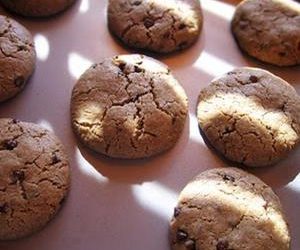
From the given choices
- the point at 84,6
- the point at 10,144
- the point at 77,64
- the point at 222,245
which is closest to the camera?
the point at 222,245

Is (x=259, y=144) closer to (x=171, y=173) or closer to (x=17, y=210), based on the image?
(x=171, y=173)

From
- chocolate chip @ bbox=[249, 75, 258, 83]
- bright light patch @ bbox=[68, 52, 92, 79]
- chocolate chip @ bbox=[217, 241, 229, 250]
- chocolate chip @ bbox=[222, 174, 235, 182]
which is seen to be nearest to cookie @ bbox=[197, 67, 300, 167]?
chocolate chip @ bbox=[249, 75, 258, 83]

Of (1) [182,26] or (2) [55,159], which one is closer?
(2) [55,159]

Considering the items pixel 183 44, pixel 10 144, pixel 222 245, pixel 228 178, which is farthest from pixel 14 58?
pixel 222 245

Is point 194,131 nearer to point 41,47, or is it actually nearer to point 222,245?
point 222,245

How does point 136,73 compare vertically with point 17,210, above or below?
above

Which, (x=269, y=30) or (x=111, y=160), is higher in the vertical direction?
(x=269, y=30)

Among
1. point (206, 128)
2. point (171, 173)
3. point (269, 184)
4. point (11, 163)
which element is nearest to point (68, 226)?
point (11, 163)
